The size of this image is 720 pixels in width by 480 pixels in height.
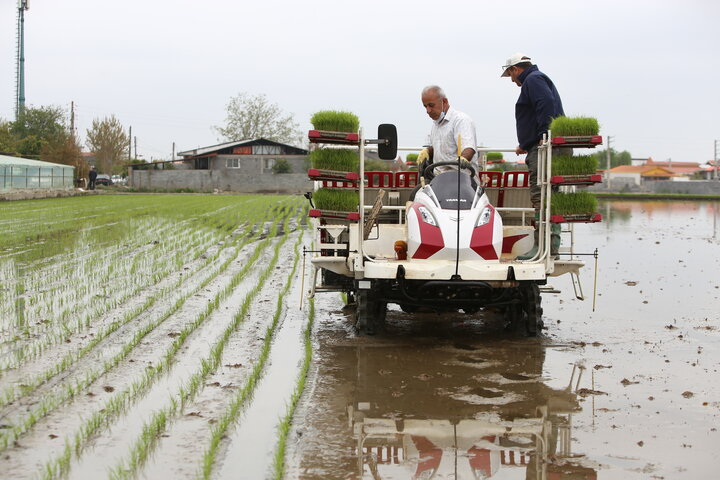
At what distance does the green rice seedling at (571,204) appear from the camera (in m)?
9.41

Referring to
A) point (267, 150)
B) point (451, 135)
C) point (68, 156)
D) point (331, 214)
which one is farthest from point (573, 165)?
point (267, 150)

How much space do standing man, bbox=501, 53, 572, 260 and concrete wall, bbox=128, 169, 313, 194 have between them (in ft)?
219

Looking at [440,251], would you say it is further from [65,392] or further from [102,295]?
[102,295]

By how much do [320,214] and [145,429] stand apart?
3.82m

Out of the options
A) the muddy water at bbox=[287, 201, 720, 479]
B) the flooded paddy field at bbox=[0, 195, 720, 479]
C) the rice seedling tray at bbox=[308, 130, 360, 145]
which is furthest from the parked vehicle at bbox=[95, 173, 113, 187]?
the rice seedling tray at bbox=[308, 130, 360, 145]

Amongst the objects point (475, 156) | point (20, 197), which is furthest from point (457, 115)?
point (20, 197)

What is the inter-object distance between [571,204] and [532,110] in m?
1.31

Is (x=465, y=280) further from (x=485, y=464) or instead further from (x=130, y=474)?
(x=130, y=474)

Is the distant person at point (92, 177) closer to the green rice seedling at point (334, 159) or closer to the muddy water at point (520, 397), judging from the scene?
the muddy water at point (520, 397)

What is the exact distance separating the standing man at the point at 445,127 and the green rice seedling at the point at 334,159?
1062 mm

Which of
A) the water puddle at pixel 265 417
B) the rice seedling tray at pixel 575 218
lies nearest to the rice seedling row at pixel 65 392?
the water puddle at pixel 265 417

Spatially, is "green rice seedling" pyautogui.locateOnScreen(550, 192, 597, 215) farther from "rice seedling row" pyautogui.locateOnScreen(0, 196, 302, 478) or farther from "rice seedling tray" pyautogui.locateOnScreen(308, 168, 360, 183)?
"rice seedling row" pyautogui.locateOnScreen(0, 196, 302, 478)

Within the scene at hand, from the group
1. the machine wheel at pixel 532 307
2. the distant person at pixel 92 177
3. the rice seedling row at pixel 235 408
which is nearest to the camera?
the rice seedling row at pixel 235 408

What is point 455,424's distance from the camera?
6.32 meters
